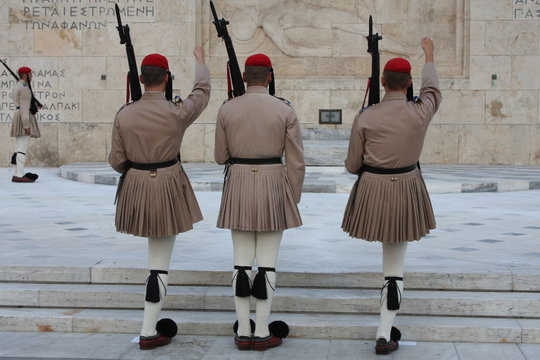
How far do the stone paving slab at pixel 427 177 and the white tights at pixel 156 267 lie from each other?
6.35 metres

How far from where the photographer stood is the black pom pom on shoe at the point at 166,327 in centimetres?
485

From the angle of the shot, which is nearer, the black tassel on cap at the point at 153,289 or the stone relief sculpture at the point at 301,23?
the black tassel on cap at the point at 153,289

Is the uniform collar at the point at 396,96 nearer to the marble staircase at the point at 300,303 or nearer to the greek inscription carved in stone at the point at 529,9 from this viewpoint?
the marble staircase at the point at 300,303

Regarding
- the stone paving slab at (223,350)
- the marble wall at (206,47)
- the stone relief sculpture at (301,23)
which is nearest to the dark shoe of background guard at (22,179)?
the marble wall at (206,47)

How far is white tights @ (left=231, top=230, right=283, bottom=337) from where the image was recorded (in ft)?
15.3

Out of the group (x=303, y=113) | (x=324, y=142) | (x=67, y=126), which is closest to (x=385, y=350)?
(x=324, y=142)

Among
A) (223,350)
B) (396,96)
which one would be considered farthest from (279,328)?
(396,96)

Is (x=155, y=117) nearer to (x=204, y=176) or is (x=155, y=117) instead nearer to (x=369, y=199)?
(x=369, y=199)

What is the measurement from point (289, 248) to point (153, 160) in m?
2.24

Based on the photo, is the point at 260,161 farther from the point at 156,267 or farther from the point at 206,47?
the point at 206,47

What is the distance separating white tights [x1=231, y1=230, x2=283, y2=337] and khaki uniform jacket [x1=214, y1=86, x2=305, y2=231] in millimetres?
99

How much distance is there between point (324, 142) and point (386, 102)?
9158 mm

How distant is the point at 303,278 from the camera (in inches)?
217

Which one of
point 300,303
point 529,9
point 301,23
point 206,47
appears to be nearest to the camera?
point 300,303
